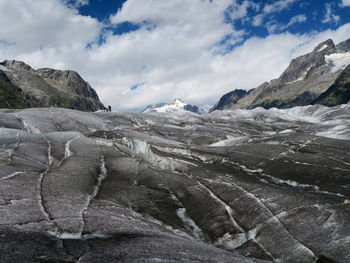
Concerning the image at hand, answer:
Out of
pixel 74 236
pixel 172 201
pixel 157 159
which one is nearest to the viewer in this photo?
pixel 74 236

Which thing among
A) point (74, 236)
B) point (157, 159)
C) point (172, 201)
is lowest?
point (172, 201)

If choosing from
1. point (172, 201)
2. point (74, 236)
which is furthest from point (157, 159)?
point (74, 236)

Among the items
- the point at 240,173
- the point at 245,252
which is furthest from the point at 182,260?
the point at 240,173

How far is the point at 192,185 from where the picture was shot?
153 feet

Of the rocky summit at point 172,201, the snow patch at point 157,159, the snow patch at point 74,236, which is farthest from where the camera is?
the snow patch at point 157,159

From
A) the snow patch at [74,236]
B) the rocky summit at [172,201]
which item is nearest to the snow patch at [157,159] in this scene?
the rocky summit at [172,201]

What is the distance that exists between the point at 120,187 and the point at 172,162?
15.0m

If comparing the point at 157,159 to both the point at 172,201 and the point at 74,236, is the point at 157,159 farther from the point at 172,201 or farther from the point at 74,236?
the point at 74,236

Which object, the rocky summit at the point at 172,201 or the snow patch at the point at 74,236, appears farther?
the snow patch at the point at 74,236

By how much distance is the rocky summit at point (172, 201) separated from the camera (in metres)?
22.5

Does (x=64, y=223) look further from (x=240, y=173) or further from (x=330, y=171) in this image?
(x=330, y=171)

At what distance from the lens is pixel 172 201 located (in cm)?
4303

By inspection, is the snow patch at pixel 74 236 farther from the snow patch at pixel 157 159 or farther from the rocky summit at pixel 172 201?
the snow patch at pixel 157 159

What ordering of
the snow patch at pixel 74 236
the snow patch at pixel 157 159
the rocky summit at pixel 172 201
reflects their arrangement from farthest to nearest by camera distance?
the snow patch at pixel 157 159 → the snow patch at pixel 74 236 → the rocky summit at pixel 172 201
